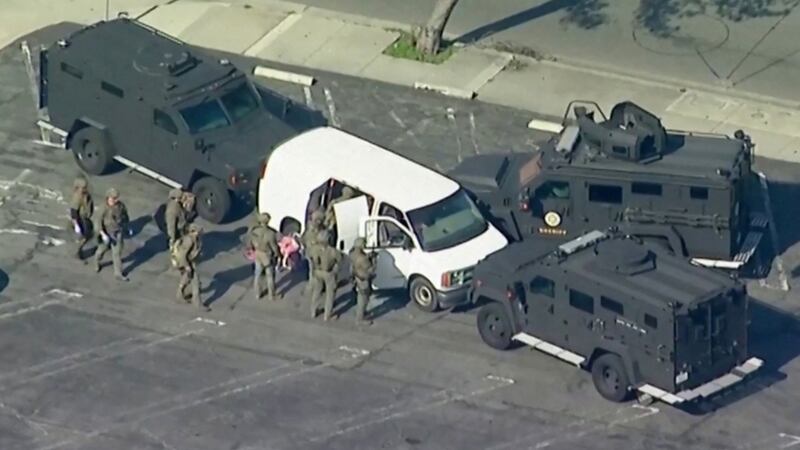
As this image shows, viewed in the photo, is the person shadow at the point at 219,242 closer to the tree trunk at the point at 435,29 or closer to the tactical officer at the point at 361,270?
the tactical officer at the point at 361,270

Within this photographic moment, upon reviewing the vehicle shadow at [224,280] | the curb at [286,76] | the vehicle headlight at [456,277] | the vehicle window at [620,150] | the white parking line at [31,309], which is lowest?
the vehicle shadow at [224,280]

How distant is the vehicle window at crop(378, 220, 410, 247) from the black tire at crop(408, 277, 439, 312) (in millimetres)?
603

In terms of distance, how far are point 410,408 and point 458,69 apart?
1132 centimetres

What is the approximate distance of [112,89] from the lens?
34125mm

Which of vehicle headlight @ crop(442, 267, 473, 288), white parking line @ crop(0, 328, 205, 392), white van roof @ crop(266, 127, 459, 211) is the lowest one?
white parking line @ crop(0, 328, 205, 392)

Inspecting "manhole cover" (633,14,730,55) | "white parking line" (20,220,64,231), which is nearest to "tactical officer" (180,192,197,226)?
"white parking line" (20,220,64,231)

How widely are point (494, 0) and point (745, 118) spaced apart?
696 centimetres

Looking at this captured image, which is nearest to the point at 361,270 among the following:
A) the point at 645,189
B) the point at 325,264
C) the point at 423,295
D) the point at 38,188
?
the point at 325,264

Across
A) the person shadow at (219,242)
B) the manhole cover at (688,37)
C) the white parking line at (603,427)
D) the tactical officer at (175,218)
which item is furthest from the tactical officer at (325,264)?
the manhole cover at (688,37)

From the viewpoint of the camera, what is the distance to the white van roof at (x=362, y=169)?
1232 inches

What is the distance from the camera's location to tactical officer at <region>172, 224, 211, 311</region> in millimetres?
30500

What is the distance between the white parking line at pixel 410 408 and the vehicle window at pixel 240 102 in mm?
7091

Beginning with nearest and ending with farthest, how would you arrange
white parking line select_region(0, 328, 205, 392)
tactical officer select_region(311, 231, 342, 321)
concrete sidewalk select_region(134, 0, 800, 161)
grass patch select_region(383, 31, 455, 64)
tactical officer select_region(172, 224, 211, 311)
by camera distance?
white parking line select_region(0, 328, 205, 392) < tactical officer select_region(311, 231, 342, 321) < tactical officer select_region(172, 224, 211, 311) < concrete sidewalk select_region(134, 0, 800, 161) < grass patch select_region(383, 31, 455, 64)

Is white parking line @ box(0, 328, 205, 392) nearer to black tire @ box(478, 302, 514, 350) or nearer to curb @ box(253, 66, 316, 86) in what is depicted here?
black tire @ box(478, 302, 514, 350)
